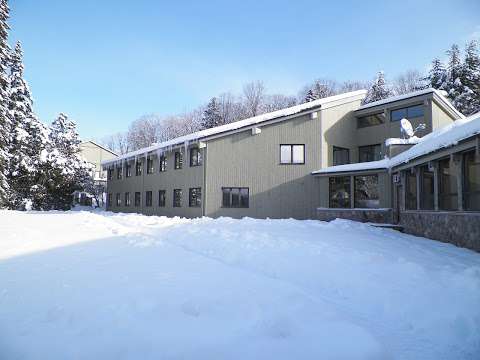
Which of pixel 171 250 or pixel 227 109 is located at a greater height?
pixel 227 109

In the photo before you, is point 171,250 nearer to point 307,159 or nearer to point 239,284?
point 239,284

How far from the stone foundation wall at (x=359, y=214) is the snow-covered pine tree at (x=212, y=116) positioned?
85.0 feet

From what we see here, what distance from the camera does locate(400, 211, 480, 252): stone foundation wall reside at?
8.11 metres

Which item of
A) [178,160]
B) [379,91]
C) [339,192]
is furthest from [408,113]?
[379,91]

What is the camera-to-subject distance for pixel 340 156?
1933 centimetres

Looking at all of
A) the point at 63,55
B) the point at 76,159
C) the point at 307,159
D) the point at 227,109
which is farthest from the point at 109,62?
the point at 227,109

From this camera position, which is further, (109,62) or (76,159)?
(76,159)

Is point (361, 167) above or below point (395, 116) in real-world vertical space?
below

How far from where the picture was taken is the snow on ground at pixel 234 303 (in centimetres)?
294

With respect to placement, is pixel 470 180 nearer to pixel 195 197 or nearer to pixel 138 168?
pixel 195 197

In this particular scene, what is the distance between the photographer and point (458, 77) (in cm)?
2877

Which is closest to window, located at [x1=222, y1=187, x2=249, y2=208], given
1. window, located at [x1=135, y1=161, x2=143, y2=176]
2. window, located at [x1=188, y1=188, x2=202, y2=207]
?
window, located at [x1=188, y1=188, x2=202, y2=207]

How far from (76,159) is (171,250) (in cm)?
2453

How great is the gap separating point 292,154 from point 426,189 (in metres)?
7.36
